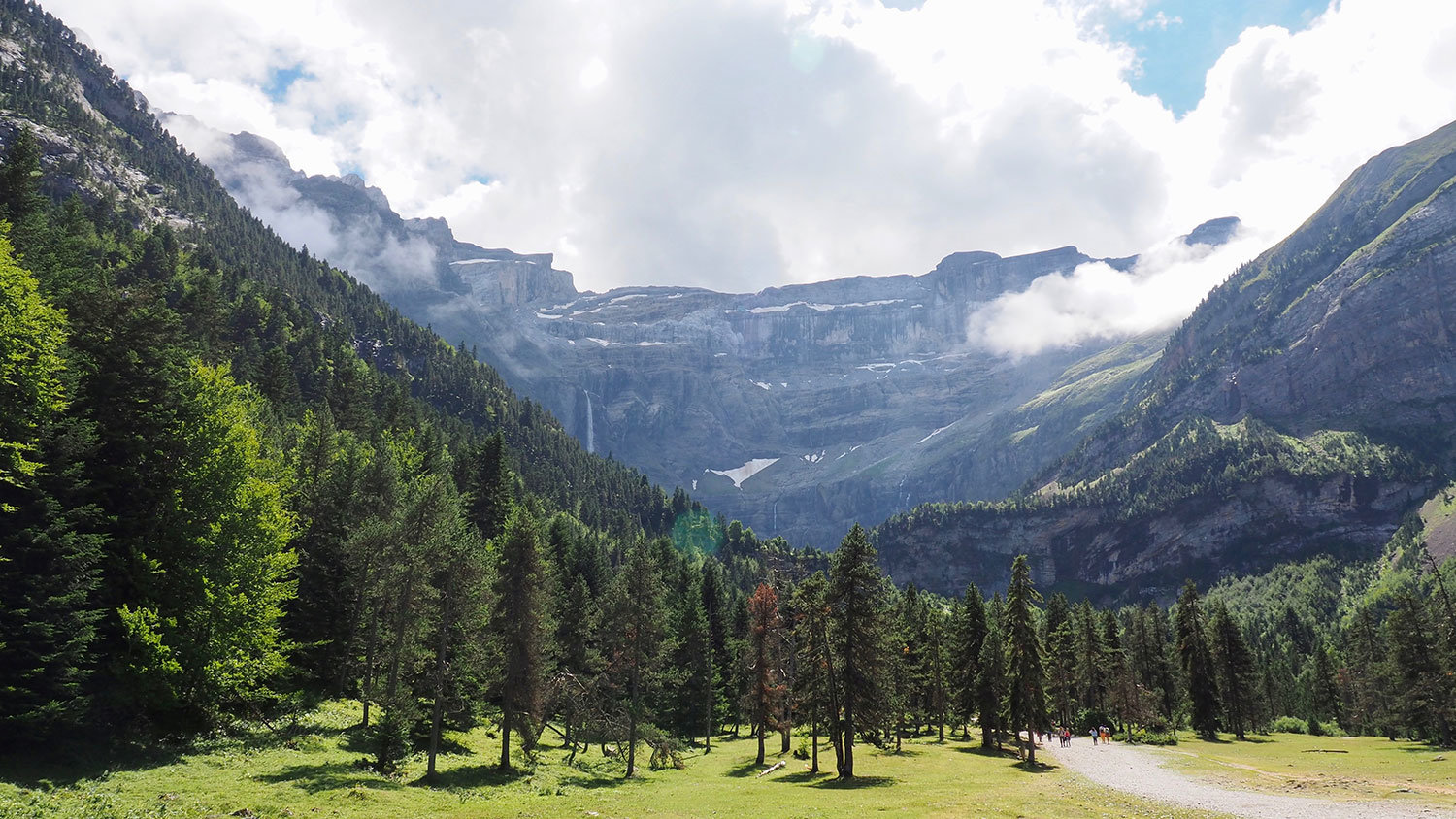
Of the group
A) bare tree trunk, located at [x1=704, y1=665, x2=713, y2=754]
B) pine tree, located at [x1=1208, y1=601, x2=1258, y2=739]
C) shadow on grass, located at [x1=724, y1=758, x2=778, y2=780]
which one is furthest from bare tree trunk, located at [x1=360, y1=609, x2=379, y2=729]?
pine tree, located at [x1=1208, y1=601, x2=1258, y2=739]

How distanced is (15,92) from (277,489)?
188m

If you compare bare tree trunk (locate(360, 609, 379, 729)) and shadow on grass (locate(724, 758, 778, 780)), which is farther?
shadow on grass (locate(724, 758, 778, 780))

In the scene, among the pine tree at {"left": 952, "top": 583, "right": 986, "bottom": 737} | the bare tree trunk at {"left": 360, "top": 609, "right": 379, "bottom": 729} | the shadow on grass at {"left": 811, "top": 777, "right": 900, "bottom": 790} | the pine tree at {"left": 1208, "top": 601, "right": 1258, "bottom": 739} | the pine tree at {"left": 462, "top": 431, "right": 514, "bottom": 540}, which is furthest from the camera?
the pine tree at {"left": 1208, "top": 601, "right": 1258, "bottom": 739}

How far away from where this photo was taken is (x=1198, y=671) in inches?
3162

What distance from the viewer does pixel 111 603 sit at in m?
30.6

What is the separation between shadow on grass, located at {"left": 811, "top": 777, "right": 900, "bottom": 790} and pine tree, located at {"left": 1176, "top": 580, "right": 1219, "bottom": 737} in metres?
55.7

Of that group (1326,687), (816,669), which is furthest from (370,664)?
(1326,687)

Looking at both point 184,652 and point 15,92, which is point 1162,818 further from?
point 15,92

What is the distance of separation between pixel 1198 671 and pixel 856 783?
194 feet

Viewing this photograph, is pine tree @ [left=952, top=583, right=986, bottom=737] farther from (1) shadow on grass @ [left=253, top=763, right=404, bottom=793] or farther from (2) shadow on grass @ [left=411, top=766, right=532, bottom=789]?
(1) shadow on grass @ [left=253, top=763, right=404, bottom=793]

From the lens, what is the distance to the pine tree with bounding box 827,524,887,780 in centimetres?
4488

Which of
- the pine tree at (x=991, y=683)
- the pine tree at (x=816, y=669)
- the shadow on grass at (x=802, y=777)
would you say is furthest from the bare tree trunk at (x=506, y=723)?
the pine tree at (x=991, y=683)

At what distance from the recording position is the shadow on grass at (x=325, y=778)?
28.5m

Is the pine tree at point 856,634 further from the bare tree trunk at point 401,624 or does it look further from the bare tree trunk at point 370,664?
the bare tree trunk at point 370,664
